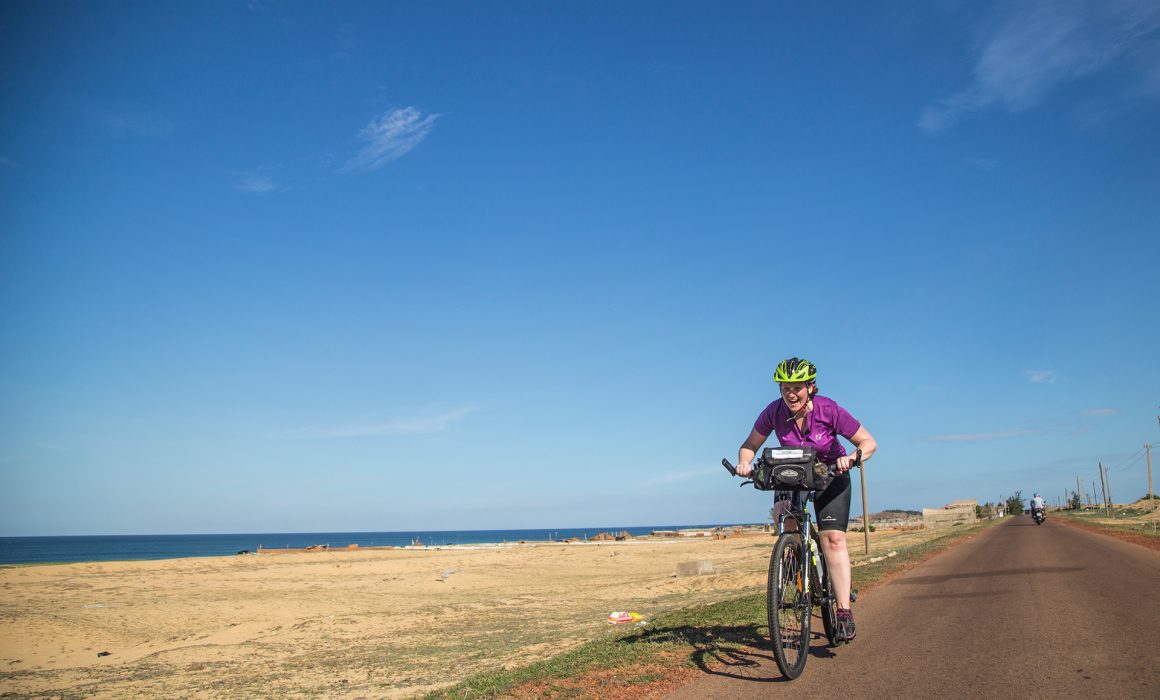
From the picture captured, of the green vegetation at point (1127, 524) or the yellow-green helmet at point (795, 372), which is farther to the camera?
the green vegetation at point (1127, 524)

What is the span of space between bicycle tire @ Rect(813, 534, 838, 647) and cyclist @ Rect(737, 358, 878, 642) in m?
0.03

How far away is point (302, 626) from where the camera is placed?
655 inches

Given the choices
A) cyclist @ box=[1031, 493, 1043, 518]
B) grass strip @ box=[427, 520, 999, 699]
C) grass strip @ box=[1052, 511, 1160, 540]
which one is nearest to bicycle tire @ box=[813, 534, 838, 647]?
grass strip @ box=[427, 520, 999, 699]

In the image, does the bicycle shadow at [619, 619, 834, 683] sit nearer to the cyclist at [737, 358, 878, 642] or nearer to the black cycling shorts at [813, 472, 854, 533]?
the cyclist at [737, 358, 878, 642]

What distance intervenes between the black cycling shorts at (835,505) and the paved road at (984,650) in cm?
103

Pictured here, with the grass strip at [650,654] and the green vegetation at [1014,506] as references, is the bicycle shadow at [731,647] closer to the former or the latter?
the grass strip at [650,654]

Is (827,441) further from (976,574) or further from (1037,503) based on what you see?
(1037,503)

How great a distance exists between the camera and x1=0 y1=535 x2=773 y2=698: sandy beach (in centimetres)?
1091

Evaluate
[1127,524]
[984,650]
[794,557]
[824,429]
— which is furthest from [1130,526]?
[794,557]

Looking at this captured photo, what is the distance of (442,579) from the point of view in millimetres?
A: 29766

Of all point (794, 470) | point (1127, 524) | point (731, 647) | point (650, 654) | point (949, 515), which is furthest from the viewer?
point (949, 515)

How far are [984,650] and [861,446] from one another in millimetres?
1900

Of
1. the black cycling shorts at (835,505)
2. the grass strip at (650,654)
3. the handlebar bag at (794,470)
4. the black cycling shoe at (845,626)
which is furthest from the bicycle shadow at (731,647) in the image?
the handlebar bag at (794,470)

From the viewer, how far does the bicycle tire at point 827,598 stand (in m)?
5.61
